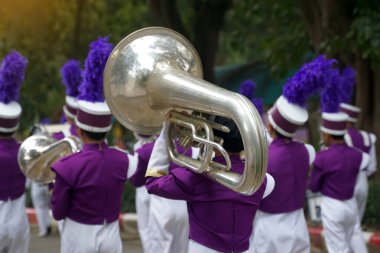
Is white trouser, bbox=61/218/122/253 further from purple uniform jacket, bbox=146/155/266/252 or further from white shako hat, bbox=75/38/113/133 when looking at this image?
purple uniform jacket, bbox=146/155/266/252

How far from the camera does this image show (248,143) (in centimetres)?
398

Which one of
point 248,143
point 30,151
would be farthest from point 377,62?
point 248,143

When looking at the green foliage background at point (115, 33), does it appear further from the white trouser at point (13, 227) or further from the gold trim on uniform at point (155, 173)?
the gold trim on uniform at point (155, 173)

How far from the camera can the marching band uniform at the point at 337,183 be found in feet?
25.8

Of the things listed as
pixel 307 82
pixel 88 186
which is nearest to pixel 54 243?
pixel 88 186

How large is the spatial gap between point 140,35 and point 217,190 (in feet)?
3.29

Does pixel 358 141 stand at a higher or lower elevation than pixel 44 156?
lower

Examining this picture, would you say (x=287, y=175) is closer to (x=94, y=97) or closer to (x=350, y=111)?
(x=94, y=97)

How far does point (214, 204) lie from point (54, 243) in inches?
249

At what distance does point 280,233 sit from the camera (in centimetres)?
664

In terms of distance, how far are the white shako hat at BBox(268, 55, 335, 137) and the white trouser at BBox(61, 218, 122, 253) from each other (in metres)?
1.58

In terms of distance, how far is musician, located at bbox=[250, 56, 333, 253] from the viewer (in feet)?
21.6

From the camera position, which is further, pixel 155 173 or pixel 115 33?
pixel 115 33

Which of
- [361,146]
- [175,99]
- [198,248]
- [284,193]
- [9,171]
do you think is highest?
[175,99]
